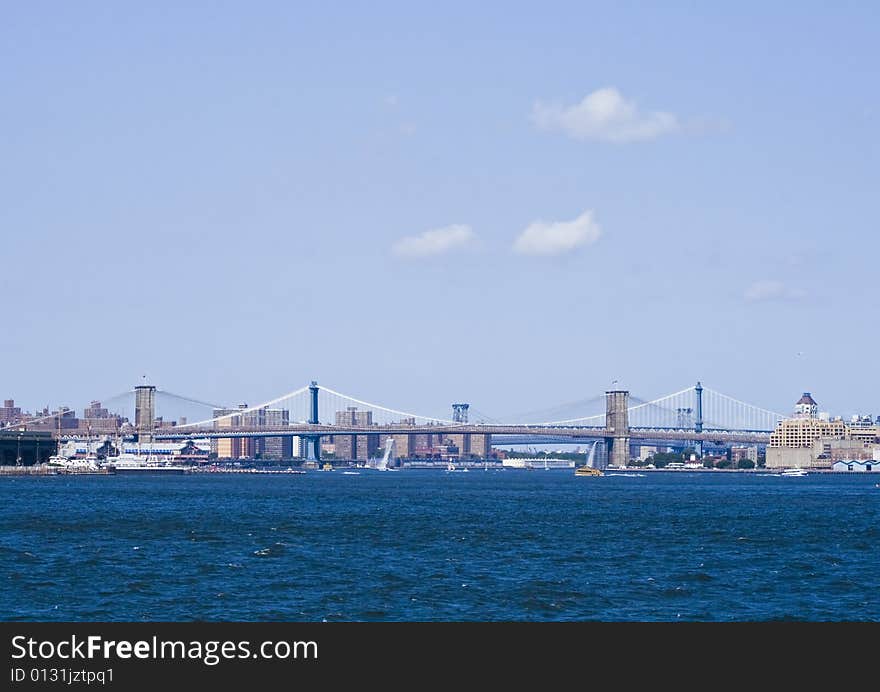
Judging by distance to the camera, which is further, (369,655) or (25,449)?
(25,449)

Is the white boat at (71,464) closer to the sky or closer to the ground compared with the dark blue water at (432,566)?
closer to the ground

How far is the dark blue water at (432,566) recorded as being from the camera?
27.5 m

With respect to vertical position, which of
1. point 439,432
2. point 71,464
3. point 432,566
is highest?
point 439,432

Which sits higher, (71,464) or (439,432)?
(439,432)

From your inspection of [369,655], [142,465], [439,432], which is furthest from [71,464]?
[369,655]

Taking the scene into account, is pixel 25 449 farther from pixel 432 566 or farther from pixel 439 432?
pixel 432 566

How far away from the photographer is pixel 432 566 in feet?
117

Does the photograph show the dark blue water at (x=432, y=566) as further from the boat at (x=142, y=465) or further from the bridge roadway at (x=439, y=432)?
the boat at (x=142, y=465)

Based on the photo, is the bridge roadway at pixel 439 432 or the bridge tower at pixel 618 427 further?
the bridge tower at pixel 618 427

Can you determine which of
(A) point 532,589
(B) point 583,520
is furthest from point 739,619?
(B) point 583,520

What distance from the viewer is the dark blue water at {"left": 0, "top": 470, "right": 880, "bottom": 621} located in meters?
27.5

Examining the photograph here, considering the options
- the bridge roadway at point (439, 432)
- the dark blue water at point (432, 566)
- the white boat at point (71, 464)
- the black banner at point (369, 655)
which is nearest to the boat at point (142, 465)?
the white boat at point (71, 464)

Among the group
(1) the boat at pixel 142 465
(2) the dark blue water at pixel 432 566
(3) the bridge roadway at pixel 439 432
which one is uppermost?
(3) the bridge roadway at pixel 439 432

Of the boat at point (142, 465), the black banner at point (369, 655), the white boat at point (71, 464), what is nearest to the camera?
the black banner at point (369, 655)
